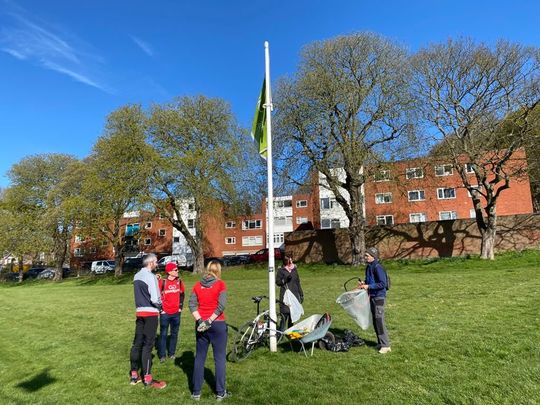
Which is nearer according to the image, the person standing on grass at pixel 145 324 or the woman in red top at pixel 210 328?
the woman in red top at pixel 210 328

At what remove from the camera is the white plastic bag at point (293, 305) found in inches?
344

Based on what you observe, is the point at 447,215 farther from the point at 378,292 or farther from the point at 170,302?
the point at 170,302

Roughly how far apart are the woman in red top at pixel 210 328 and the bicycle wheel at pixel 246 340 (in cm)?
184

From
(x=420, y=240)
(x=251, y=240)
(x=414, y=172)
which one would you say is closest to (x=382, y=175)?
(x=414, y=172)

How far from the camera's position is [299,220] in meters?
74.1

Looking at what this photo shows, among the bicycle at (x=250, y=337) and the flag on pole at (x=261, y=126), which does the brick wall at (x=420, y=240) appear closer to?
the flag on pole at (x=261, y=126)

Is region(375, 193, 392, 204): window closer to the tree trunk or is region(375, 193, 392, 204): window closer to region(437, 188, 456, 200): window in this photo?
region(437, 188, 456, 200): window

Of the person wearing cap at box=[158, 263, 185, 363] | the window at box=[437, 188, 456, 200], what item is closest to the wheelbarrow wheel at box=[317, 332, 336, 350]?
the person wearing cap at box=[158, 263, 185, 363]

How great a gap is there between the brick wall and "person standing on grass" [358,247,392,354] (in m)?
27.9

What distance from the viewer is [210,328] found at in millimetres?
5812

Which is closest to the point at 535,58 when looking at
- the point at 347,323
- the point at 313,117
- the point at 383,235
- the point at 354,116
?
the point at 354,116

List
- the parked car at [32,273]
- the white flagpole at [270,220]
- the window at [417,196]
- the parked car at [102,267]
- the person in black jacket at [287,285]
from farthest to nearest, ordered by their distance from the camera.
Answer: the parked car at [32,273], the parked car at [102,267], the window at [417,196], the person in black jacket at [287,285], the white flagpole at [270,220]

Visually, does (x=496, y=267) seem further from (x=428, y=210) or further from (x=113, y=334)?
(x=428, y=210)

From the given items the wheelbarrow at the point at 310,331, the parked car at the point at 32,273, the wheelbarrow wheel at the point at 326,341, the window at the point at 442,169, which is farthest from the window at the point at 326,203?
the wheelbarrow wheel at the point at 326,341
